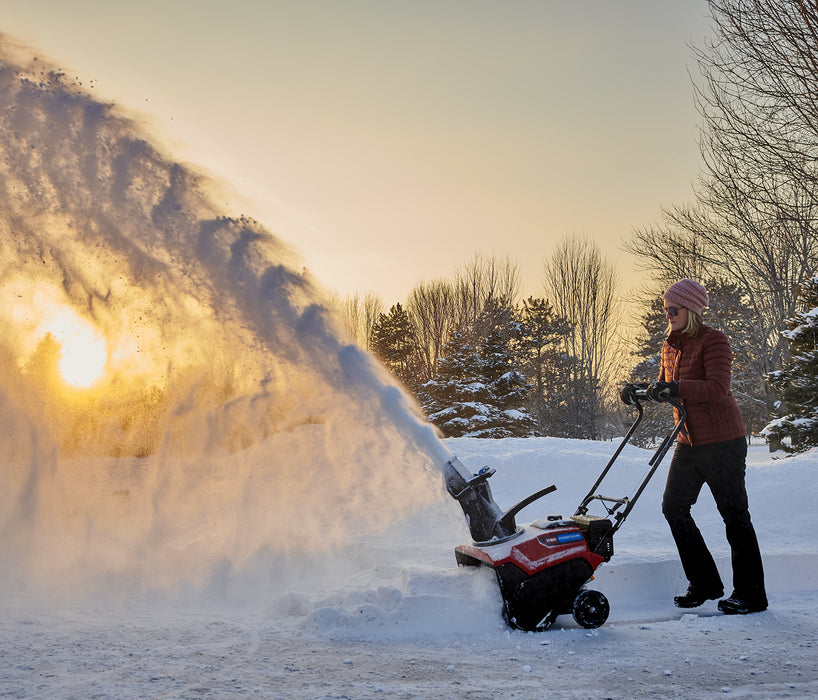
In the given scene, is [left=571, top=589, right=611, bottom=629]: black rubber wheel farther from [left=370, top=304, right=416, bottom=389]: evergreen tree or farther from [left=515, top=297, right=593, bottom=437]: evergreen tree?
[left=370, top=304, right=416, bottom=389]: evergreen tree

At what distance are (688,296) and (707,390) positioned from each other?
0.59m

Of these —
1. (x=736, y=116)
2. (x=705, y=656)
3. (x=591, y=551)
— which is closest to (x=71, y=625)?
(x=591, y=551)

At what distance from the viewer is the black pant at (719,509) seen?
12.9ft

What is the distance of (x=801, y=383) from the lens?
43.8 ft

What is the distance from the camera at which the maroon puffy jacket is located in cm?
391

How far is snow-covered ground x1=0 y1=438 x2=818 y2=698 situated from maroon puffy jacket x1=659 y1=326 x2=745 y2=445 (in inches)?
41.3

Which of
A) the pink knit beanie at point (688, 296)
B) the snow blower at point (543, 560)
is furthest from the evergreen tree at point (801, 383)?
the snow blower at point (543, 560)

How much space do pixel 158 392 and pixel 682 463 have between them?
190 inches

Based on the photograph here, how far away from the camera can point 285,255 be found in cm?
552

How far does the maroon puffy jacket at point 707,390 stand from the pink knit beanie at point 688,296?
15 centimetres

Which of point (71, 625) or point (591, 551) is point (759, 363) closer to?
point (591, 551)

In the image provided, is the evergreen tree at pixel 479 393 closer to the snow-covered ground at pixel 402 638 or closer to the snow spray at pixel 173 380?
the snow spray at pixel 173 380

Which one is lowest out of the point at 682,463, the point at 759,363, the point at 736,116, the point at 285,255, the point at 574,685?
the point at 574,685

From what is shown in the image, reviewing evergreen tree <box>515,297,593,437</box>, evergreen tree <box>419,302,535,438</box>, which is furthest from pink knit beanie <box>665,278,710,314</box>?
evergreen tree <box>515,297,593,437</box>
